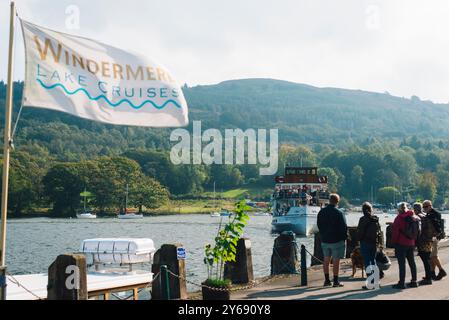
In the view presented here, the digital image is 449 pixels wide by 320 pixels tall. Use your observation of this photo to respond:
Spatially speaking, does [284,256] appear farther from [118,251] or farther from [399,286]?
[118,251]

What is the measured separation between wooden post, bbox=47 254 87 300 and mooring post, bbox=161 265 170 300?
2397 mm

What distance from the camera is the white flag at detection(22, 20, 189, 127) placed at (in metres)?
10.4

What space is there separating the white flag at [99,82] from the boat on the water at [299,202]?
68.9 metres

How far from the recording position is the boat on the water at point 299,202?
7919cm

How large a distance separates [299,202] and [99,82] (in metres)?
76.8

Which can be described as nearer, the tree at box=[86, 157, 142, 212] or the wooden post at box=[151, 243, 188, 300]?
the wooden post at box=[151, 243, 188, 300]

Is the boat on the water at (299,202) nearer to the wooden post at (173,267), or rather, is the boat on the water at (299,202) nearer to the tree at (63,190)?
the wooden post at (173,267)

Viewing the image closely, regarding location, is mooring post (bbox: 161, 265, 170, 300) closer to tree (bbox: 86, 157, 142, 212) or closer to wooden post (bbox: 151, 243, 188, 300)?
wooden post (bbox: 151, 243, 188, 300)

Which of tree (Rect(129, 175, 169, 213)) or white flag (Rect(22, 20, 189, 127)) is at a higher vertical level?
white flag (Rect(22, 20, 189, 127))

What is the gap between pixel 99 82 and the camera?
10750 millimetres

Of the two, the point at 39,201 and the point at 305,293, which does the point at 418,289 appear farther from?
the point at 39,201

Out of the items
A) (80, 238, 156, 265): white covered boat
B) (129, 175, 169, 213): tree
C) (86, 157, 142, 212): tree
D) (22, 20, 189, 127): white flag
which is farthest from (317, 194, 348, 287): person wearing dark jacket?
(129, 175, 169, 213): tree

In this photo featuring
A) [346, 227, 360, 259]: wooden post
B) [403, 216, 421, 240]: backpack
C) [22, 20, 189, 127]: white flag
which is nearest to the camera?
[22, 20, 189, 127]: white flag

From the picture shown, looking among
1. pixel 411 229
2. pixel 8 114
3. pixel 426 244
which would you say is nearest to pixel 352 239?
pixel 426 244
